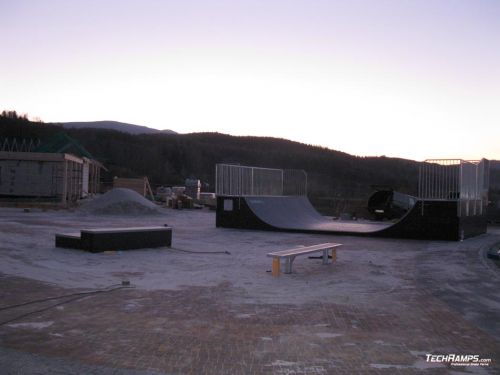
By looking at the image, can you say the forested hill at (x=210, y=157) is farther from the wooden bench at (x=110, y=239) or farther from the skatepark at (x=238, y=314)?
the skatepark at (x=238, y=314)

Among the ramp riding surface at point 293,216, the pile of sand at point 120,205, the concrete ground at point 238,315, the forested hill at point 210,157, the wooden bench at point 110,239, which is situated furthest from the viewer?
the forested hill at point 210,157

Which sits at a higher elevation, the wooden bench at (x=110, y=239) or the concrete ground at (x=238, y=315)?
the wooden bench at (x=110, y=239)

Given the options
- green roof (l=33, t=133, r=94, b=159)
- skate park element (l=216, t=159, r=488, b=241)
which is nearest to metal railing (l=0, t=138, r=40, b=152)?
green roof (l=33, t=133, r=94, b=159)

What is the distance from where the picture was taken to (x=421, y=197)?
18172 millimetres

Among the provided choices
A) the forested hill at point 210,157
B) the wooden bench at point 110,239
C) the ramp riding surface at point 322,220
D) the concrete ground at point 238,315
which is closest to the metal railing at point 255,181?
the ramp riding surface at point 322,220

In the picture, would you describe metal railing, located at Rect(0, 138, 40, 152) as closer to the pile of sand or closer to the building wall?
the building wall

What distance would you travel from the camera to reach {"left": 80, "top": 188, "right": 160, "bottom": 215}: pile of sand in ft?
91.0

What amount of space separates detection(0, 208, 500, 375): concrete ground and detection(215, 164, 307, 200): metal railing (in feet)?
32.3

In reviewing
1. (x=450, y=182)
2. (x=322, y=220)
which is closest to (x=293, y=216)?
(x=322, y=220)

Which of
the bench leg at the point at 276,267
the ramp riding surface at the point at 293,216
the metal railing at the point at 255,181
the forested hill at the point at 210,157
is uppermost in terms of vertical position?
the forested hill at the point at 210,157

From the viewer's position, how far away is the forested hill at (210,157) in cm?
8706

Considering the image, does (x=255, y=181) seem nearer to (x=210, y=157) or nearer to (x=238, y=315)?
(x=238, y=315)

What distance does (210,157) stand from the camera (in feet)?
356

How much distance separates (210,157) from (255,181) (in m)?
A: 85.2
